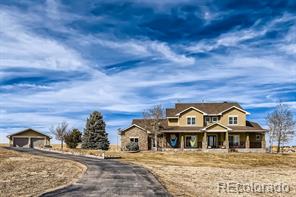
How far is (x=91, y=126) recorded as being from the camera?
68000mm

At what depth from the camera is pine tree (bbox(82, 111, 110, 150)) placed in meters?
67.4

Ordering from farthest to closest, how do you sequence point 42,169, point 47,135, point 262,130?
point 47,135
point 262,130
point 42,169

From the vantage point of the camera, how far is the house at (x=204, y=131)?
60312 millimetres

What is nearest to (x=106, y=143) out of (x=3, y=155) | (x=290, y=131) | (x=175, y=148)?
(x=175, y=148)

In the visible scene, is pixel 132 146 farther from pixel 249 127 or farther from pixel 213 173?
pixel 213 173

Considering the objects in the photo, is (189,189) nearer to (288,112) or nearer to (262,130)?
(262,130)

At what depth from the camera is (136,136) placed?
214 ft

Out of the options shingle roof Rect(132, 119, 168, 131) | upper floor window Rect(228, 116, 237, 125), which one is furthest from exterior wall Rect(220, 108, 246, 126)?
shingle roof Rect(132, 119, 168, 131)

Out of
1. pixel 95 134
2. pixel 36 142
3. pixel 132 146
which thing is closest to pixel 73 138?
pixel 95 134

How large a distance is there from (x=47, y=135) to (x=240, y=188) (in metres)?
56.3

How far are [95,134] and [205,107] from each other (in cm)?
1968

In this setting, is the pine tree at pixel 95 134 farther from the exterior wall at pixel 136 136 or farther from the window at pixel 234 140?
the window at pixel 234 140

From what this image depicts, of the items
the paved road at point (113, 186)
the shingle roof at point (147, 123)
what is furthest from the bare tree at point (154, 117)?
the paved road at point (113, 186)

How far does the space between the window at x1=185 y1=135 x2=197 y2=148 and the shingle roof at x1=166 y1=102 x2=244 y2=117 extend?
14.9 ft
